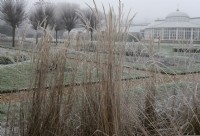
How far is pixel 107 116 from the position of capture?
1.95m

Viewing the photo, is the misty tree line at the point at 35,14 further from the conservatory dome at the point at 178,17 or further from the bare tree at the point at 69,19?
the conservatory dome at the point at 178,17

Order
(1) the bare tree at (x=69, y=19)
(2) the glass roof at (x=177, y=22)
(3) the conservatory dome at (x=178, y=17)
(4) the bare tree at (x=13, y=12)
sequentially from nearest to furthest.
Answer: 1. (4) the bare tree at (x=13, y=12)
2. (1) the bare tree at (x=69, y=19)
3. (2) the glass roof at (x=177, y=22)
4. (3) the conservatory dome at (x=178, y=17)

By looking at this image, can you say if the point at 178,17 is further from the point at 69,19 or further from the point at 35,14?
the point at 35,14

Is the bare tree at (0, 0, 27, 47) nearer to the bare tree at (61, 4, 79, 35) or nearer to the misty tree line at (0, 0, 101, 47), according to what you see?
the misty tree line at (0, 0, 101, 47)

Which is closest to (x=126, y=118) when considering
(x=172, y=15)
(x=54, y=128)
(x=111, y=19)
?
(x=54, y=128)

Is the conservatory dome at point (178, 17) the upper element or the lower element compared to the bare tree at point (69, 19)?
upper

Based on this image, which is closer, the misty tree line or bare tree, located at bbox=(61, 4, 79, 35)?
the misty tree line

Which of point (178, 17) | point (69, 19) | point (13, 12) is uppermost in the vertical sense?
point (178, 17)

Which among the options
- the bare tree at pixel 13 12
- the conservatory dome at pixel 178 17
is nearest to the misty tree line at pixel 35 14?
the bare tree at pixel 13 12

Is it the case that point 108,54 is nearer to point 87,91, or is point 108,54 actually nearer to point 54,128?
point 87,91

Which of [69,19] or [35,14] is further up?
[35,14]

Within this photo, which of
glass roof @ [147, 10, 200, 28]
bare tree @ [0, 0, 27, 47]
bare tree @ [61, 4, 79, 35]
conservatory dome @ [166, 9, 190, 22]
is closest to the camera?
bare tree @ [0, 0, 27, 47]

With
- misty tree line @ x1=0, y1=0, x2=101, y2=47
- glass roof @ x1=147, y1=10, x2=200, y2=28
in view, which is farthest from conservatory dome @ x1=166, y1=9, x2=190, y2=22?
misty tree line @ x1=0, y1=0, x2=101, y2=47

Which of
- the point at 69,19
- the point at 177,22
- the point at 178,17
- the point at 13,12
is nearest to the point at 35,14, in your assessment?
the point at 13,12
